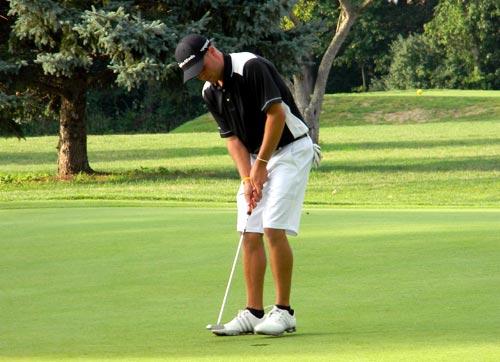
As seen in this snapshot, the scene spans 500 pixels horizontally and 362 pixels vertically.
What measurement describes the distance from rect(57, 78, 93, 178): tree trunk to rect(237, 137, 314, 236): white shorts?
17.0 metres

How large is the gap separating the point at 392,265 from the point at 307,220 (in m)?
3.22

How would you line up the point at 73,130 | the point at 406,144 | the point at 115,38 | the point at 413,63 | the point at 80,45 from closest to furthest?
the point at 115,38 → the point at 80,45 → the point at 73,130 → the point at 406,144 → the point at 413,63

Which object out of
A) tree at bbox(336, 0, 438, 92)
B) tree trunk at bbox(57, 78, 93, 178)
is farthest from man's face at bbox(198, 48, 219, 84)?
tree at bbox(336, 0, 438, 92)

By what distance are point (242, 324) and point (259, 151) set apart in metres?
0.91

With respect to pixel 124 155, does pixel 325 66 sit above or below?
above

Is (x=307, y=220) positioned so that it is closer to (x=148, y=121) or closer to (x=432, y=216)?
(x=432, y=216)

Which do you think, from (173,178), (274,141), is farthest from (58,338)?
(173,178)

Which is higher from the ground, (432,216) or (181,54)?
(181,54)

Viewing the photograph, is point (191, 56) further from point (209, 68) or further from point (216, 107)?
point (216, 107)

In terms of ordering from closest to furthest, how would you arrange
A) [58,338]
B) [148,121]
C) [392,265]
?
[58,338] < [392,265] < [148,121]

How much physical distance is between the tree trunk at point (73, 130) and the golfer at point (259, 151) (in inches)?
666

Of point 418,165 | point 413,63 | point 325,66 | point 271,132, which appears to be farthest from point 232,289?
point 413,63

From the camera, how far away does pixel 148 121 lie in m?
63.7

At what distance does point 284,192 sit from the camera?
584cm
